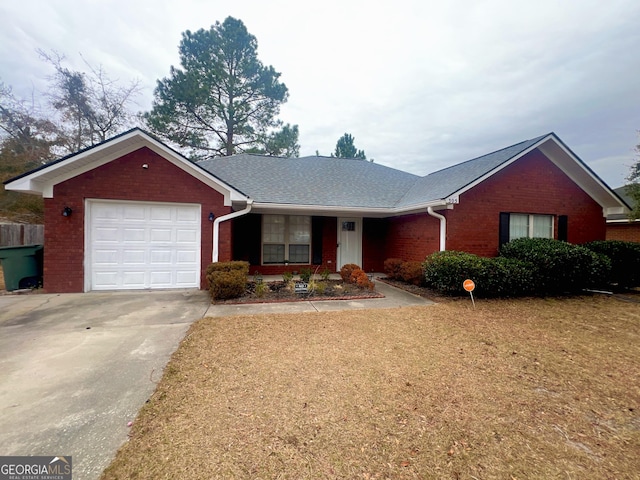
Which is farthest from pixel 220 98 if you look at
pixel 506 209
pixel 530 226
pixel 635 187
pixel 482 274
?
pixel 635 187

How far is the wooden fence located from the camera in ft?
27.2

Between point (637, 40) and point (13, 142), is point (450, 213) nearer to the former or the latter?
point (637, 40)

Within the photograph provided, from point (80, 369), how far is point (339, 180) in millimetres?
10082

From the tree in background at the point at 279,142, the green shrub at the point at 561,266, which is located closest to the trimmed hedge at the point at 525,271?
the green shrub at the point at 561,266

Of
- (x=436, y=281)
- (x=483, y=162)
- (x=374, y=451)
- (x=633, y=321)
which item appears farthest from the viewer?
(x=483, y=162)

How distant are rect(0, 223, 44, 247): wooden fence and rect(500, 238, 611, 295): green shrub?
50.1 ft

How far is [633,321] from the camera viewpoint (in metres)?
5.30

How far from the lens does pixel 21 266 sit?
6.92 meters

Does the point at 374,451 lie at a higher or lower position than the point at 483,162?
lower

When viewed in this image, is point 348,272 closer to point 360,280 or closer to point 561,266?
point 360,280

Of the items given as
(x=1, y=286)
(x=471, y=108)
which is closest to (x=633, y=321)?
(x=471, y=108)

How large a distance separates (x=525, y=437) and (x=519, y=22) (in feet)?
37.4

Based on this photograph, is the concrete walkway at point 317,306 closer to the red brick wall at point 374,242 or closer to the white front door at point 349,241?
the white front door at point 349,241

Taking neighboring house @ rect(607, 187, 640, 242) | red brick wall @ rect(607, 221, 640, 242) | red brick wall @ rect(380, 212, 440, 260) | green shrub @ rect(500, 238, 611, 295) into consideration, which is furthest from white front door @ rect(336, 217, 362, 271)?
red brick wall @ rect(607, 221, 640, 242)
